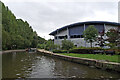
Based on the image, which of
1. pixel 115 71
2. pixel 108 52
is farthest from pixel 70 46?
pixel 115 71

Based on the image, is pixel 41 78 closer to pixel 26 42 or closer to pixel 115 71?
pixel 115 71

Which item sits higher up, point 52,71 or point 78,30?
point 78,30

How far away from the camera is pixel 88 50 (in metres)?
21.7

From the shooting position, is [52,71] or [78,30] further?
[78,30]

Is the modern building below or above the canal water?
above

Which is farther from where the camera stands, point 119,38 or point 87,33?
point 87,33

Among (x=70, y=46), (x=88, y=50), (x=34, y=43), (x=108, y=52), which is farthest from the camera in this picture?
(x=34, y=43)

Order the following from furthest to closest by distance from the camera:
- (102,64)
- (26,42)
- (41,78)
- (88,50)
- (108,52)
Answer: (26,42) → (88,50) → (108,52) → (102,64) → (41,78)

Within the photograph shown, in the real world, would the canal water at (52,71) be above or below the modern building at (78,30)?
below

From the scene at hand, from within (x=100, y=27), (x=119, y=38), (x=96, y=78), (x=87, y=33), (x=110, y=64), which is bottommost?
(x=96, y=78)

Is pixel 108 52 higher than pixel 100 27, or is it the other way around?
pixel 100 27

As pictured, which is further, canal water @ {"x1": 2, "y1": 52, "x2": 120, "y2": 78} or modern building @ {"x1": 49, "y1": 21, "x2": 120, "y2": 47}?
modern building @ {"x1": 49, "y1": 21, "x2": 120, "y2": 47}

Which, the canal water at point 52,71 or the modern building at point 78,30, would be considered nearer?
the canal water at point 52,71

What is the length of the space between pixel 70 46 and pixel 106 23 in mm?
25148
